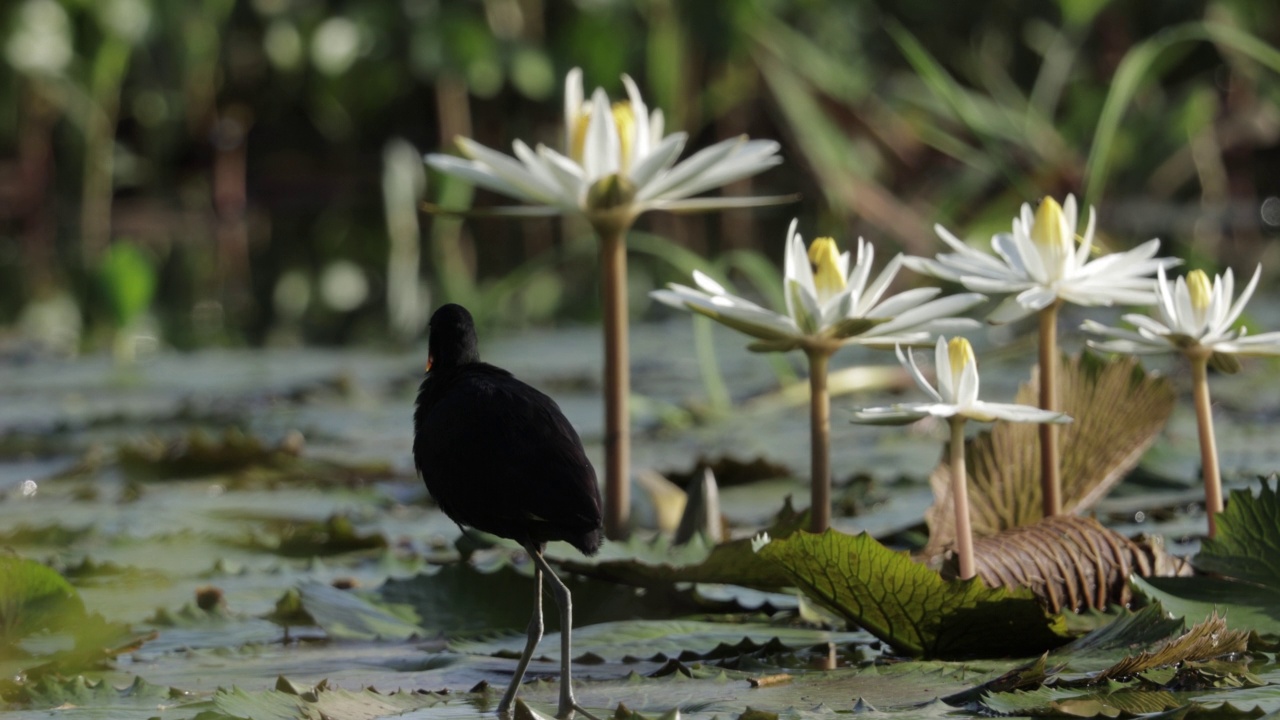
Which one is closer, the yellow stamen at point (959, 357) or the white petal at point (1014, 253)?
the yellow stamen at point (959, 357)

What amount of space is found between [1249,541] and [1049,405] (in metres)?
0.23

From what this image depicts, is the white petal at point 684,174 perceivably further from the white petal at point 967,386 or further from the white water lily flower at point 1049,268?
the white petal at point 967,386

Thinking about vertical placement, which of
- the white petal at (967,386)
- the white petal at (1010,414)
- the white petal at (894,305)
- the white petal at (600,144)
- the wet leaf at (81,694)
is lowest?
the wet leaf at (81,694)

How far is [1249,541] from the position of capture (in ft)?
4.88

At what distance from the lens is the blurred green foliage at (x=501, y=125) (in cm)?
562

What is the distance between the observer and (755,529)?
2.18 metres

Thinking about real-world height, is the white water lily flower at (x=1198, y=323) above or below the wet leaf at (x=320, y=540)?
above

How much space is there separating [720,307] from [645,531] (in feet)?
2.51

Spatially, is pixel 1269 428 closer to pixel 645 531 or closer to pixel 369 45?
pixel 645 531

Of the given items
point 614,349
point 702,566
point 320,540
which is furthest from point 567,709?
point 320,540

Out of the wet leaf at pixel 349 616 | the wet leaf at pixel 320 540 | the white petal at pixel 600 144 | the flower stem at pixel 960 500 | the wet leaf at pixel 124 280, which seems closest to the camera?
the flower stem at pixel 960 500

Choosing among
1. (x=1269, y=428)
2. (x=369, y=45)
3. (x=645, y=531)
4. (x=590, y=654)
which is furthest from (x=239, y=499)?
(x=369, y=45)

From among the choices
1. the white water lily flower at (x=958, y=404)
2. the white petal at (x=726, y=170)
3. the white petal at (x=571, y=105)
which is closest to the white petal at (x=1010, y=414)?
the white water lily flower at (x=958, y=404)

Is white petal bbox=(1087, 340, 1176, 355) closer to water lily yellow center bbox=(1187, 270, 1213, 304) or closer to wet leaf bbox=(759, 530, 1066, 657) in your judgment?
water lily yellow center bbox=(1187, 270, 1213, 304)
